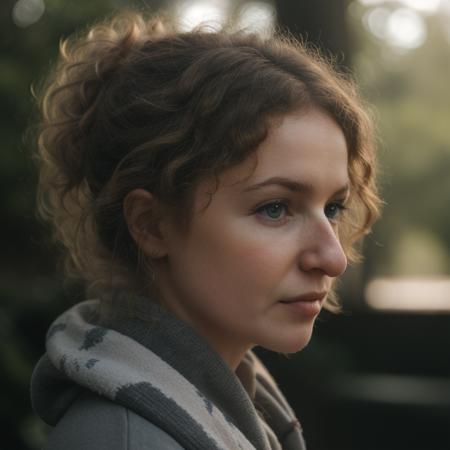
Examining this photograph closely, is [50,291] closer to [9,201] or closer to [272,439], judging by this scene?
[9,201]

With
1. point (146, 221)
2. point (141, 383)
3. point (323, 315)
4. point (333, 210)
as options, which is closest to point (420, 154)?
point (323, 315)

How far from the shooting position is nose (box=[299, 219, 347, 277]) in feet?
6.11

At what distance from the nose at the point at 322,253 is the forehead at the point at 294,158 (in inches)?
3.8

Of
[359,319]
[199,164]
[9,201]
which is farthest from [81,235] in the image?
[359,319]

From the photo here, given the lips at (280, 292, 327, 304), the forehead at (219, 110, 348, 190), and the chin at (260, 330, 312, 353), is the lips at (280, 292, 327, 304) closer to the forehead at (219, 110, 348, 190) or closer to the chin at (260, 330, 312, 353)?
the chin at (260, 330, 312, 353)

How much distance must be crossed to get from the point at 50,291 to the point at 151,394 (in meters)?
2.43

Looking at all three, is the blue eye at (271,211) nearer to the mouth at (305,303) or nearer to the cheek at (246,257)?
the cheek at (246,257)

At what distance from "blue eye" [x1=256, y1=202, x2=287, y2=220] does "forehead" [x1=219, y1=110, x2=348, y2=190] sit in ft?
0.20

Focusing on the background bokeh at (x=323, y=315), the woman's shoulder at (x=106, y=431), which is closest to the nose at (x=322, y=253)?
the woman's shoulder at (x=106, y=431)

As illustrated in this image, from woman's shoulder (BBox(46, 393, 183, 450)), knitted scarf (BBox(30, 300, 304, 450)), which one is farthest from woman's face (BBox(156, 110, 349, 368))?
woman's shoulder (BBox(46, 393, 183, 450))

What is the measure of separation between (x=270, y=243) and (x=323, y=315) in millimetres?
3434

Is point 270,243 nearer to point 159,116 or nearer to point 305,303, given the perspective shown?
point 305,303

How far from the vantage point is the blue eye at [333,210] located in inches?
80.4

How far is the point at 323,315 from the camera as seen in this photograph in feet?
17.1
